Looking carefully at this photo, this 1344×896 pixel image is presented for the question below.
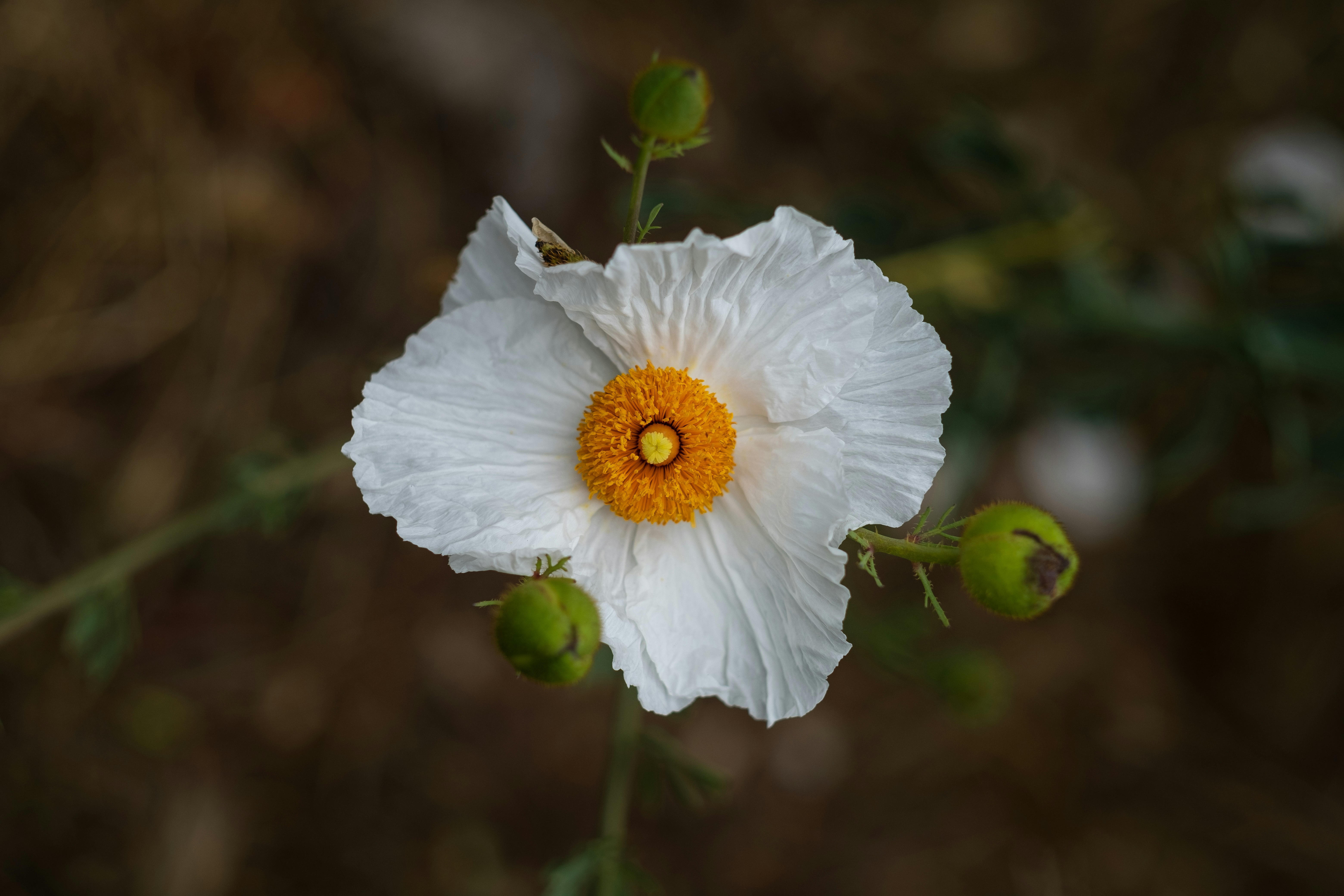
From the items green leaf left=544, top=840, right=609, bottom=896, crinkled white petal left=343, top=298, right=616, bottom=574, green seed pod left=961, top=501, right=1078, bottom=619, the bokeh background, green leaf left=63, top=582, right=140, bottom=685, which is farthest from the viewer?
the bokeh background

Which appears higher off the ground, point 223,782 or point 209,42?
point 209,42

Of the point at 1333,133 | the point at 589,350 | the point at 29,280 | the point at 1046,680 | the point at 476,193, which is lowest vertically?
the point at 1046,680

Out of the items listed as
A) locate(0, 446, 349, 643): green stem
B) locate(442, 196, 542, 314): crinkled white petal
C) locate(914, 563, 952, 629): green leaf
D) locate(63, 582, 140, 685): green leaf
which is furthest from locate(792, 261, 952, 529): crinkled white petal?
locate(63, 582, 140, 685): green leaf

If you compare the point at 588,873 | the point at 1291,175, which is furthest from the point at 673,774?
the point at 1291,175

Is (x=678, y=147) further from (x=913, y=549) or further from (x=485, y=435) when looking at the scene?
(x=913, y=549)

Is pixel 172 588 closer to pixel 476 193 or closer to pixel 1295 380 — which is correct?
pixel 476 193

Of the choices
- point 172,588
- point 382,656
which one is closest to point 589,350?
point 382,656

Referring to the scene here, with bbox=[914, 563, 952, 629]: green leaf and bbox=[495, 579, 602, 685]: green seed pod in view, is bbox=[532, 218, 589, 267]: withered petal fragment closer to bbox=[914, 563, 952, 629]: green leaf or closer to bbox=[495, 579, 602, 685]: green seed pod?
bbox=[495, 579, 602, 685]: green seed pod
